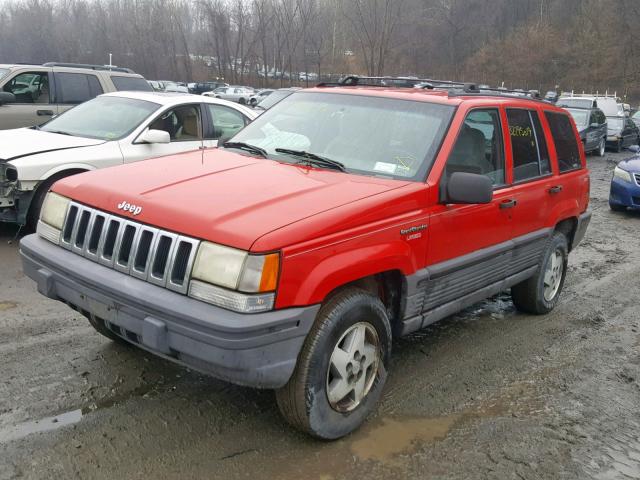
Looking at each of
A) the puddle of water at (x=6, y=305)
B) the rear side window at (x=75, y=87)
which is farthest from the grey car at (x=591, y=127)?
the puddle of water at (x=6, y=305)

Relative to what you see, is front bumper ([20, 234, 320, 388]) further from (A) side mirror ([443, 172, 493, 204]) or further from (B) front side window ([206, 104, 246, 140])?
(B) front side window ([206, 104, 246, 140])

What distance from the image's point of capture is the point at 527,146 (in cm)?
496

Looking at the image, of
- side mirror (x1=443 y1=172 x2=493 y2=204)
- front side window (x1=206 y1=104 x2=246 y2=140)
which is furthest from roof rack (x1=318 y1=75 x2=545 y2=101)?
front side window (x1=206 y1=104 x2=246 y2=140)

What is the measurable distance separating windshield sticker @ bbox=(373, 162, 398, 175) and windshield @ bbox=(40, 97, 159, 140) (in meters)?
4.36

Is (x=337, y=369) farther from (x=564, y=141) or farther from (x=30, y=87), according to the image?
(x=30, y=87)

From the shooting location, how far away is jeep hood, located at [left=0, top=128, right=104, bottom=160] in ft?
21.8

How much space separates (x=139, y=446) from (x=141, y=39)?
63818mm

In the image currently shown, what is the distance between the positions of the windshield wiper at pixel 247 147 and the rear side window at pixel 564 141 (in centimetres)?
265

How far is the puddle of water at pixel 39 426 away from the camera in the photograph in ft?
10.7

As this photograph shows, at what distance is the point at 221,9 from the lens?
58969 mm

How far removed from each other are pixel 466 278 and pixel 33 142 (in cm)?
525

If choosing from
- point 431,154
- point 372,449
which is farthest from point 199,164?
point 372,449

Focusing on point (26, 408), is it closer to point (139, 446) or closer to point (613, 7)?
point (139, 446)

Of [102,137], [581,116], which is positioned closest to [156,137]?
[102,137]
